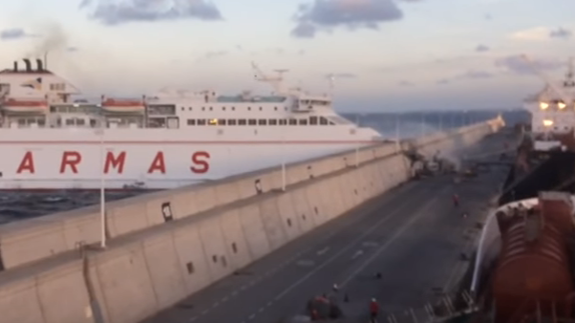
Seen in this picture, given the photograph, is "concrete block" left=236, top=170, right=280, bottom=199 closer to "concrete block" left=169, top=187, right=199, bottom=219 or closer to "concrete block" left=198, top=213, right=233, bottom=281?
"concrete block" left=169, top=187, right=199, bottom=219

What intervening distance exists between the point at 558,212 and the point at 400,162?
41.5 m

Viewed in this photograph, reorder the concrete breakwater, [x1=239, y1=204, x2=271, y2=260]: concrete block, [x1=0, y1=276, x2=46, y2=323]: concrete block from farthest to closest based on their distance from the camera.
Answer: [x1=239, y1=204, x2=271, y2=260]: concrete block
the concrete breakwater
[x1=0, y1=276, x2=46, y2=323]: concrete block

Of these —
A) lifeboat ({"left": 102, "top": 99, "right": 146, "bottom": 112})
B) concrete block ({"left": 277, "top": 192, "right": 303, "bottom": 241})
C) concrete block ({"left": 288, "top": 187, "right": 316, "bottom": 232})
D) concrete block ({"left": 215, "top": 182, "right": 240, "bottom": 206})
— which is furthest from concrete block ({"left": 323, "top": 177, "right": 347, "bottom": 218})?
lifeboat ({"left": 102, "top": 99, "right": 146, "bottom": 112})

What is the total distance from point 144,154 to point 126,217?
44.9 metres

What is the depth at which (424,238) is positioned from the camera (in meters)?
28.2

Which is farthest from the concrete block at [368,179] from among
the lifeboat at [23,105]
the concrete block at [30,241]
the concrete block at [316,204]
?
the lifeboat at [23,105]

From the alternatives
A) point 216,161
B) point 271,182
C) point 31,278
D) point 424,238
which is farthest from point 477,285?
point 216,161

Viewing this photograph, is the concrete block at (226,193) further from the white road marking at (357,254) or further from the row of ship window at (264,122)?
the row of ship window at (264,122)

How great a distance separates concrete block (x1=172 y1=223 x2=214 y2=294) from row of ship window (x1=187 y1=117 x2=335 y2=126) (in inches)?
1759

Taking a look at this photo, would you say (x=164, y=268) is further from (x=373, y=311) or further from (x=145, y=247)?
(x=373, y=311)

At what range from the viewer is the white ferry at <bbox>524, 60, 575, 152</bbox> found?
4325 cm

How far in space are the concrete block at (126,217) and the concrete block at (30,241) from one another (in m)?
1.68

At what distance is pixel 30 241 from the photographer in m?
15.6

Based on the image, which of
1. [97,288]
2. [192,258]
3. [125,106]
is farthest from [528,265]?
[125,106]
